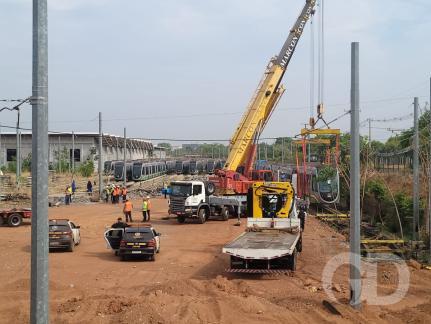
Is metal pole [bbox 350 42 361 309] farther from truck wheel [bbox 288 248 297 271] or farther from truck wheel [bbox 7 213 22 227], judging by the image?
truck wheel [bbox 7 213 22 227]

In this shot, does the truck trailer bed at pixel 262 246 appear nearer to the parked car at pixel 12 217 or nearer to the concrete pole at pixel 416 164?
the concrete pole at pixel 416 164

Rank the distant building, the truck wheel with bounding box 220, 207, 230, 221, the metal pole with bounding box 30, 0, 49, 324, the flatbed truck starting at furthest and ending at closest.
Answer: the distant building, the truck wheel with bounding box 220, 207, 230, 221, the flatbed truck, the metal pole with bounding box 30, 0, 49, 324

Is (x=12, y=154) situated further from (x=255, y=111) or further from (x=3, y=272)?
(x=3, y=272)

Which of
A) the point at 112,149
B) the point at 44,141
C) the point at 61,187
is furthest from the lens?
the point at 112,149

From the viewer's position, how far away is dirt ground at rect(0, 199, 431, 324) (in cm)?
1317

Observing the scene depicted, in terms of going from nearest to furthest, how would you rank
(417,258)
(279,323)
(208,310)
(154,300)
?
(279,323), (208,310), (154,300), (417,258)

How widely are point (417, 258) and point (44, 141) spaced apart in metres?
20.2

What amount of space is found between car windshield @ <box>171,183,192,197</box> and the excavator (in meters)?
3.35

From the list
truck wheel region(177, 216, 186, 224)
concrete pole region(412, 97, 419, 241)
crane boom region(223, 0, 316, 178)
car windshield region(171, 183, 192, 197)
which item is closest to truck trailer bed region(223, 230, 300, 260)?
concrete pole region(412, 97, 419, 241)

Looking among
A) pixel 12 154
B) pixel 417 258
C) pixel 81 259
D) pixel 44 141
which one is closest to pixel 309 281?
pixel 417 258

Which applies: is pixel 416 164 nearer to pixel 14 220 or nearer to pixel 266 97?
pixel 266 97

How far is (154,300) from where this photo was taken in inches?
574

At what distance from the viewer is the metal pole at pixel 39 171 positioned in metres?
6.41

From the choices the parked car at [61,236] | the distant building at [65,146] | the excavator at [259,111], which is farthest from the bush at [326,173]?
the distant building at [65,146]
